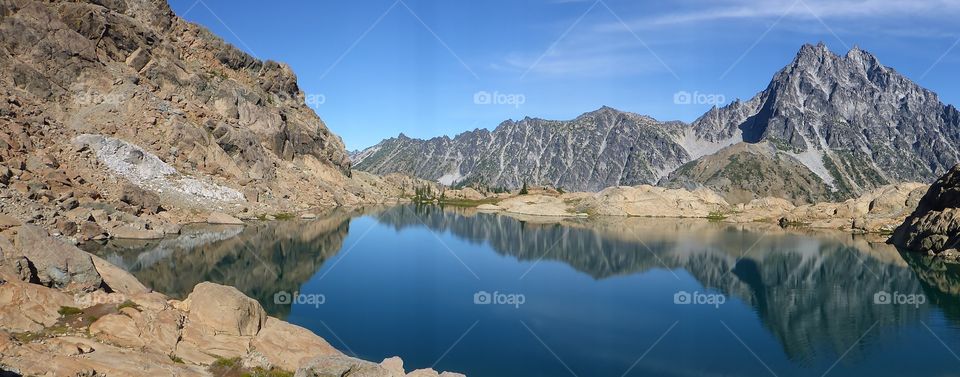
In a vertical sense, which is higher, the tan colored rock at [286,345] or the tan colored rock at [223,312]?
the tan colored rock at [223,312]

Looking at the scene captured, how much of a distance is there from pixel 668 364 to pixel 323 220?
358ft

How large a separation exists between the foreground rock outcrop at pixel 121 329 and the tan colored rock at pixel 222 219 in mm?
73608

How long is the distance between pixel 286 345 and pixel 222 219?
86.0m

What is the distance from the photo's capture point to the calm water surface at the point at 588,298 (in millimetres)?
42594

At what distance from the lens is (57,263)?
36156 mm

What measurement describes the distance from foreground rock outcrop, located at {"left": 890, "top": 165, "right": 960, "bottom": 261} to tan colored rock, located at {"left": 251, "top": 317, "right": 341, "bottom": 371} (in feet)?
354

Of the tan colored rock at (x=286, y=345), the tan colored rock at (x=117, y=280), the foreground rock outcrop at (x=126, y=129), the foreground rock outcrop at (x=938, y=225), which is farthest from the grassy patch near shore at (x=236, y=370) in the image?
the foreground rock outcrop at (x=938, y=225)

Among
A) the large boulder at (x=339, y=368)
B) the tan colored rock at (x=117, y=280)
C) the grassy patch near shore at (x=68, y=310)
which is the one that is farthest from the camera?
the tan colored rock at (x=117, y=280)

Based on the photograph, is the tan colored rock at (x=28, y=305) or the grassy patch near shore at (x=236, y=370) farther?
the grassy patch near shore at (x=236, y=370)

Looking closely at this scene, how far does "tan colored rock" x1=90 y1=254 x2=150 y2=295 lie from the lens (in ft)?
128

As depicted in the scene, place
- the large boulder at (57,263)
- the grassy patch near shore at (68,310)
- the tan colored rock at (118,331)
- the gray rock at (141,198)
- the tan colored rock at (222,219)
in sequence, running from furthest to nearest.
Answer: the tan colored rock at (222,219)
the gray rock at (141,198)
the large boulder at (57,263)
the grassy patch near shore at (68,310)
the tan colored rock at (118,331)

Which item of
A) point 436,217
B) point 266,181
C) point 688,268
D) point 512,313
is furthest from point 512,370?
point 436,217

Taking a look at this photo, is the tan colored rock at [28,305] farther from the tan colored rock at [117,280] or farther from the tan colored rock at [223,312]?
the tan colored rock at [223,312]

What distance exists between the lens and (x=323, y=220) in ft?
453
